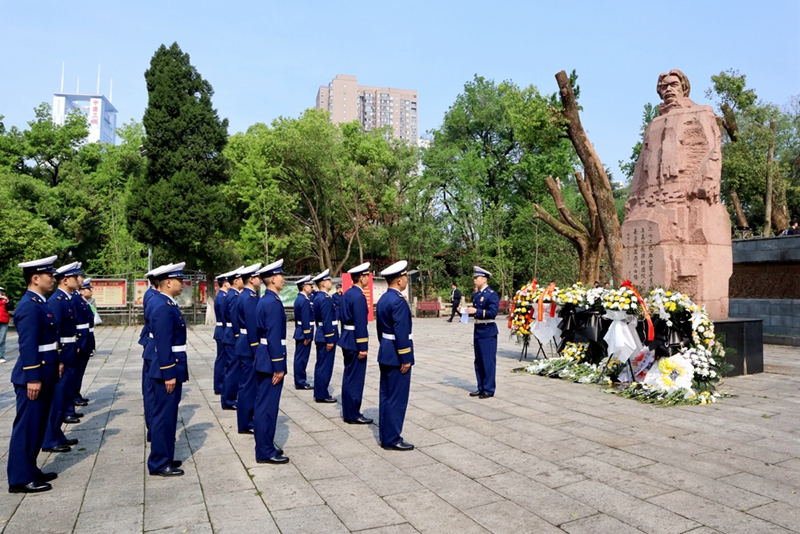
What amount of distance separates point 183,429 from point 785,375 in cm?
909

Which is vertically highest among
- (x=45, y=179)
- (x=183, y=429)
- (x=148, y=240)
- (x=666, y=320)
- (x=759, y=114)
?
(x=759, y=114)

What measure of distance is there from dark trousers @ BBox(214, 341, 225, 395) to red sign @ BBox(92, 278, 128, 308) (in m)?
14.7

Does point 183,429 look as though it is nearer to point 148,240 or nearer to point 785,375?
point 785,375

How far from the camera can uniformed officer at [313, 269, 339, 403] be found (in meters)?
7.61

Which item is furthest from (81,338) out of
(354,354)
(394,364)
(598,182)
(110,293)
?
(110,293)

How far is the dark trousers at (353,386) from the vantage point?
6340 millimetres

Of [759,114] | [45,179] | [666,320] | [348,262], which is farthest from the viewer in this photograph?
[348,262]

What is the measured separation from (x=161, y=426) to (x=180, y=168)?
2020cm

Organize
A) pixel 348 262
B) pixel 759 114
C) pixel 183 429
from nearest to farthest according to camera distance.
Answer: pixel 183 429 → pixel 759 114 → pixel 348 262

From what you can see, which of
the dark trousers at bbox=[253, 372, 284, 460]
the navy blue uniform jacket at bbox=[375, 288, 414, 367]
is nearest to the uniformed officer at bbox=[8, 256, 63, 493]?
the dark trousers at bbox=[253, 372, 284, 460]

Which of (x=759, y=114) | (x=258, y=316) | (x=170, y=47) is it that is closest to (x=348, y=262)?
(x=170, y=47)

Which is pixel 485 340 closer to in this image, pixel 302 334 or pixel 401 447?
→ pixel 302 334

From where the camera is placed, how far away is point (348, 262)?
1448 inches

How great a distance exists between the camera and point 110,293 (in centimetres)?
2091
